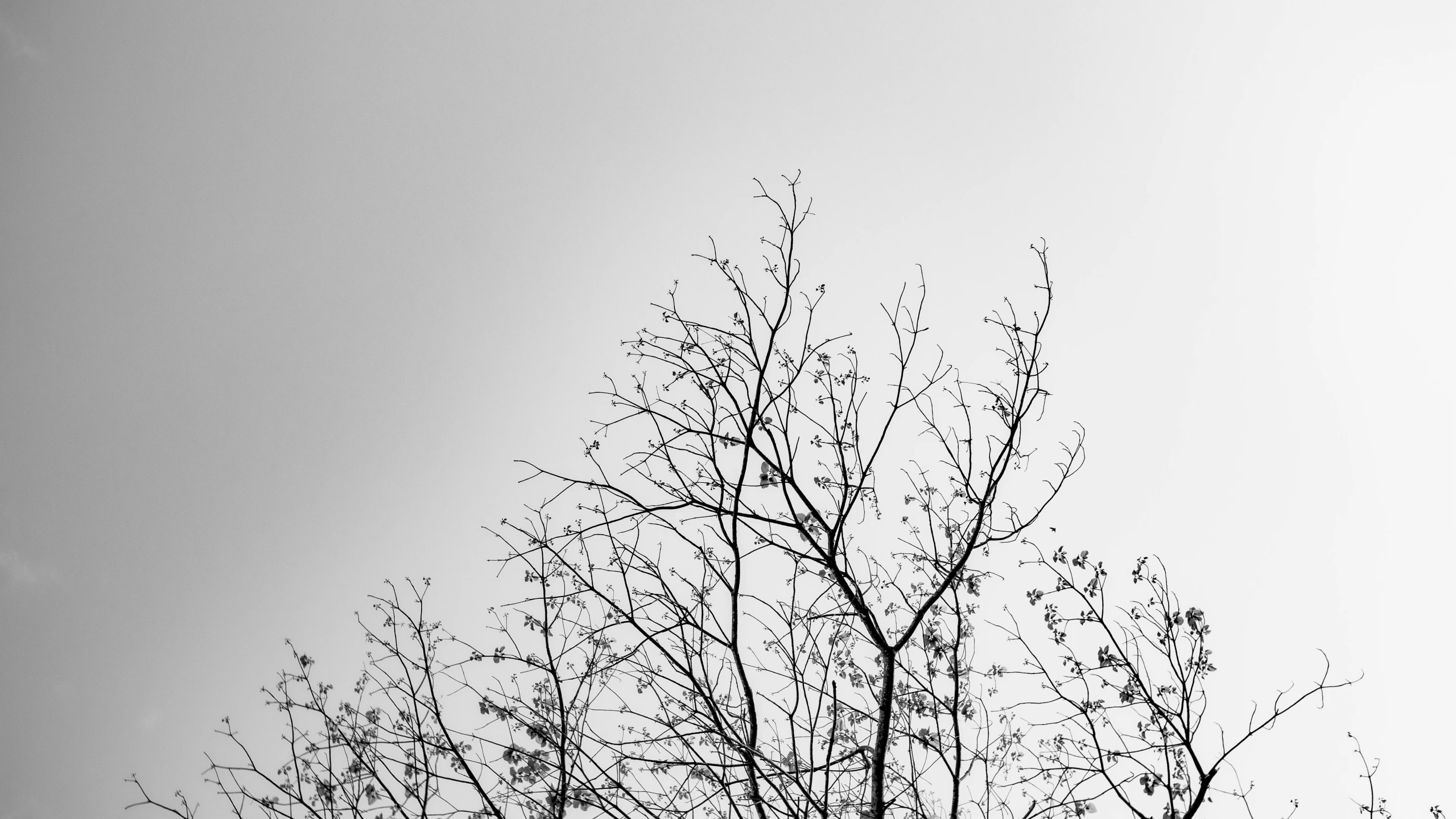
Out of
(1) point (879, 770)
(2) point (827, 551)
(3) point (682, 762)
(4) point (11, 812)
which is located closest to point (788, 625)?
(2) point (827, 551)

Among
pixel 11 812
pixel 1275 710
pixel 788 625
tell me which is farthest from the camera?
pixel 11 812

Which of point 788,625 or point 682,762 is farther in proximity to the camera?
point 788,625

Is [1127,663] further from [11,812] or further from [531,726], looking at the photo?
[11,812]

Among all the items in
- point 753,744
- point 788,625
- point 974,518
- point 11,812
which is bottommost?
point 753,744

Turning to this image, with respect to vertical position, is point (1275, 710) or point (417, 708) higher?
point (417, 708)

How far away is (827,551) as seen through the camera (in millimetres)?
4293

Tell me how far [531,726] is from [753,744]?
1319 millimetres

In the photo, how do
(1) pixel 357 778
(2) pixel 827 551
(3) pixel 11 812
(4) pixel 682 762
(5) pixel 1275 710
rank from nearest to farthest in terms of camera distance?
(4) pixel 682 762 → (5) pixel 1275 710 → (2) pixel 827 551 → (1) pixel 357 778 → (3) pixel 11 812

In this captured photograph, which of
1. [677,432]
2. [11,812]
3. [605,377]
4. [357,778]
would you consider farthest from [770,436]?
[11,812]

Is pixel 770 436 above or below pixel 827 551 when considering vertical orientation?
above

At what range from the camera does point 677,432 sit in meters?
4.48

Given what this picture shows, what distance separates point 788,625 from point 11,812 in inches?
7495

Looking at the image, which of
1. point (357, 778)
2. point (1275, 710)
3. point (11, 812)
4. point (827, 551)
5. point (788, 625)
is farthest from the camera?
point (11, 812)

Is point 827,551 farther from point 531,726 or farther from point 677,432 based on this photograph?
point 531,726
